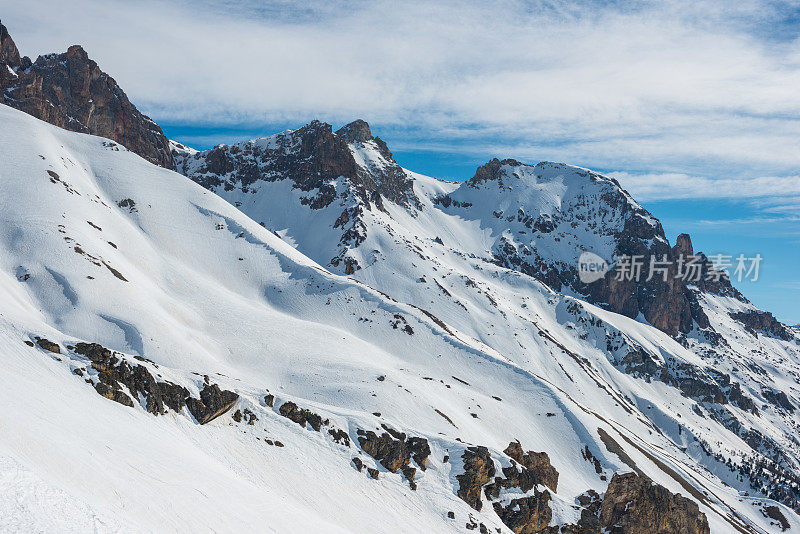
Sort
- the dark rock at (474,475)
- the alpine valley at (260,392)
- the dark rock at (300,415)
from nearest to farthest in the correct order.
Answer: the alpine valley at (260,392) < the dark rock at (474,475) < the dark rock at (300,415)

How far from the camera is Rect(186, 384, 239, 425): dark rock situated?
134ft

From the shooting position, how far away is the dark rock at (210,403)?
134ft

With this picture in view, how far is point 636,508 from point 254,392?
144 feet

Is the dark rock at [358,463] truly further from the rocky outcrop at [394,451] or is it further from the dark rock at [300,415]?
the dark rock at [300,415]

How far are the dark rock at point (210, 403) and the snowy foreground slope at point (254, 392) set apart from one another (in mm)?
279

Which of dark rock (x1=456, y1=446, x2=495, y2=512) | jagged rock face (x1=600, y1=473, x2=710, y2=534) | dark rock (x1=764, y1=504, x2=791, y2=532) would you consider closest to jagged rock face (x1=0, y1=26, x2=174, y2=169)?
dark rock (x1=456, y1=446, x2=495, y2=512)

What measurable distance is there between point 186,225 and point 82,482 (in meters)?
111

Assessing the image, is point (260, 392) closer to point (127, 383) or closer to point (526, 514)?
point (127, 383)

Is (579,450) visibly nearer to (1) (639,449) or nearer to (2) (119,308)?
(1) (639,449)

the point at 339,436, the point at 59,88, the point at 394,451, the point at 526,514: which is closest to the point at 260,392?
the point at 339,436

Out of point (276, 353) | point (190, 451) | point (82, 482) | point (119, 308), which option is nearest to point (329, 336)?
point (276, 353)

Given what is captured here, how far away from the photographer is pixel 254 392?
161 feet

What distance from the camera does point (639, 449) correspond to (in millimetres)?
104625

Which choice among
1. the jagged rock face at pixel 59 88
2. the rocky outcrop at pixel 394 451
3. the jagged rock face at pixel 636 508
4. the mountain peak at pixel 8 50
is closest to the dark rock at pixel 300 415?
the rocky outcrop at pixel 394 451
